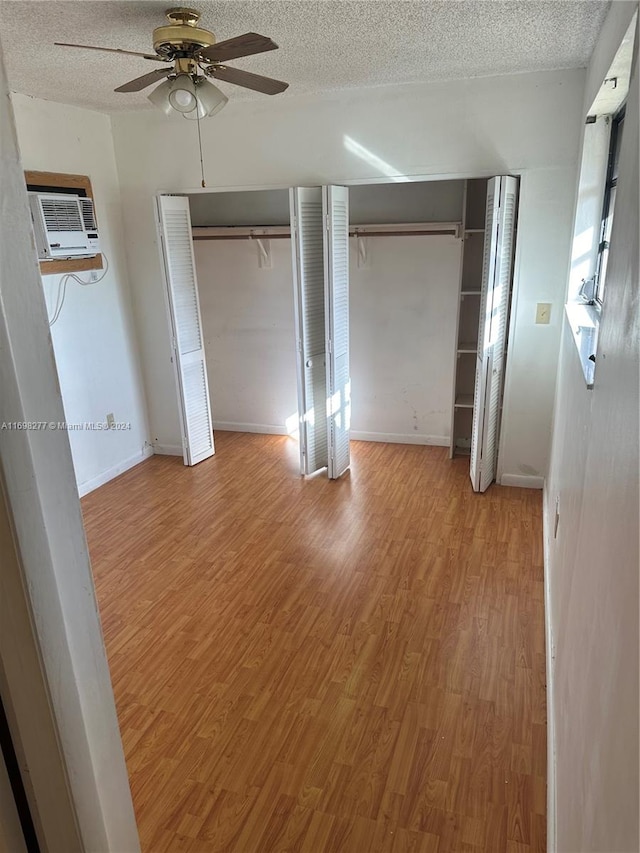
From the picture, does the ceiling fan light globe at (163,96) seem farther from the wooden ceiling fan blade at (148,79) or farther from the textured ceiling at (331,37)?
the textured ceiling at (331,37)

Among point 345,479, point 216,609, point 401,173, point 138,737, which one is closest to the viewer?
point 138,737

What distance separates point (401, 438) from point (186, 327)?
2.01 metres

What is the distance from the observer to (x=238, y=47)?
7.00ft

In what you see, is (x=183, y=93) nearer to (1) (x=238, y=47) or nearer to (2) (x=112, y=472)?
(1) (x=238, y=47)

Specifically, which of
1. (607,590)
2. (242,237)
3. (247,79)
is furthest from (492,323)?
(607,590)

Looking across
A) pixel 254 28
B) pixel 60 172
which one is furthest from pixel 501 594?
pixel 60 172

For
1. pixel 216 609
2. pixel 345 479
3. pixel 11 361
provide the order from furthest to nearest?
1. pixel 345 479
2. pixel 216 609
3. pixel 11 361

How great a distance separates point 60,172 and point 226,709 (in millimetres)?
3438

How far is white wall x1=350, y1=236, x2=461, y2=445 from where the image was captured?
439 cm

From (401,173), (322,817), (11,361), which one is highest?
(401,173)

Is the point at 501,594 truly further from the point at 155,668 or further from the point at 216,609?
the point at 155,668

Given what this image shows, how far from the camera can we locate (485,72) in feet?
10.6

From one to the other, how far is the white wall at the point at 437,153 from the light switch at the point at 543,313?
3cm

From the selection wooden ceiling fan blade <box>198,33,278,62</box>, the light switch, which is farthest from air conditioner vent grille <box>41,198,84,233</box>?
the light switch
